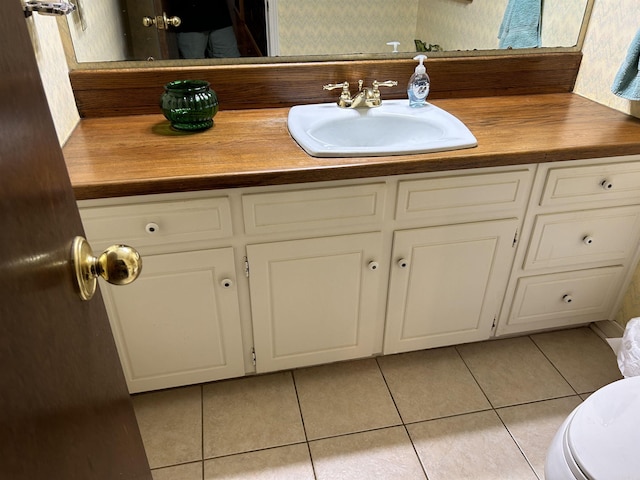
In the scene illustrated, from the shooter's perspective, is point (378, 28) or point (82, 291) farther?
point (378, 28)

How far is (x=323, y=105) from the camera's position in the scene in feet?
5.32

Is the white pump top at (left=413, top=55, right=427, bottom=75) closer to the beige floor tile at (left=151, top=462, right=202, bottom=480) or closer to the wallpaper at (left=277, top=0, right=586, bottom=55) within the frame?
the wallpaper at (left=277, top=0, right=586, bottom=55)

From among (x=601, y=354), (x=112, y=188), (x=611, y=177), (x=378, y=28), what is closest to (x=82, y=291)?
(x=112, y=188)

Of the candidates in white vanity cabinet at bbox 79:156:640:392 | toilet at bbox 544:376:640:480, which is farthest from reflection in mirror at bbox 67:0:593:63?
toilet at bbox 544:376:640:480

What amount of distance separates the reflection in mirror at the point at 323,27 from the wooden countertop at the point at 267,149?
0.68 feet

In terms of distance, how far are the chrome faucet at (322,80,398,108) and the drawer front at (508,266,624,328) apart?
75 centimetres

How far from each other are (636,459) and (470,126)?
3.15ft

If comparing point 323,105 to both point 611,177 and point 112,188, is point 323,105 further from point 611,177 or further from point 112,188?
point 611,177

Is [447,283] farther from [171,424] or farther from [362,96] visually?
[171,424]

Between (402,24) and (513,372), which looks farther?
(513,372)

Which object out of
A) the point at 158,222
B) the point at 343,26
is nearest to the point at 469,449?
the point at 158,222

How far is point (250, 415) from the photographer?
1.56m

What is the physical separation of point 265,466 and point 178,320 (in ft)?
1.60

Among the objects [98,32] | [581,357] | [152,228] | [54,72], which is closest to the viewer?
[152,228]
